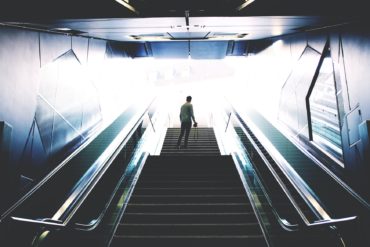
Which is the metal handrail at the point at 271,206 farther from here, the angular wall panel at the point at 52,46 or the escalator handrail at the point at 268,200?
the angular wall panel at the point at 52,46

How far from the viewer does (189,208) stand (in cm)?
380

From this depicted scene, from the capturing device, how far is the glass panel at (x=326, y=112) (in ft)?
17.1

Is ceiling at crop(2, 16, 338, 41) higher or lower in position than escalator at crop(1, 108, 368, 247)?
higher

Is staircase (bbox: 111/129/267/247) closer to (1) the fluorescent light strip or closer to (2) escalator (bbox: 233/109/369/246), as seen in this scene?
(2) escalator (bbox: 233/109/369/246)

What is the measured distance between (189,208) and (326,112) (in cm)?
413

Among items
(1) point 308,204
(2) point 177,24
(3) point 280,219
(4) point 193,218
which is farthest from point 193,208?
(2) point 177,24

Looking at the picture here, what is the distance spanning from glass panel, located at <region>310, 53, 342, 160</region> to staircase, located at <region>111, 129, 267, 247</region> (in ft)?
6.78

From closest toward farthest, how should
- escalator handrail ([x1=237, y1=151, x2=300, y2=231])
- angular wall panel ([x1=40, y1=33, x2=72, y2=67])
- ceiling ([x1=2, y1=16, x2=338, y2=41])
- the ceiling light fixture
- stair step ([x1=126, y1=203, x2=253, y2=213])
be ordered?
escalator handrail ([x1=237, y1=151, x2=300, y2=231]), stair step ([x1=126, y1=203, x2=253, y2=213]), the ceiling light fixture, ceiling ([x1=2, y1=16, x2=338, y2=41]), angular wall panel ([x1=40, y1=33, x2=72, y2=67])

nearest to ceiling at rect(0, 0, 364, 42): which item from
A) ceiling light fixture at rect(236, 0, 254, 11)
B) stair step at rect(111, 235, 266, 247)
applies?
ceiling light fixture at rect(236, 0, 254, 11)

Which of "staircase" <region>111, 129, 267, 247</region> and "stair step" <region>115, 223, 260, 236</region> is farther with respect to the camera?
"stair step" <region>115, 223, 260, 236</region>

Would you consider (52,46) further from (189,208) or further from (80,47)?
(189,208)

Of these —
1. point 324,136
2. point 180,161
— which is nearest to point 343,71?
point 324,136

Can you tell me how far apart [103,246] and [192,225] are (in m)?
1.06

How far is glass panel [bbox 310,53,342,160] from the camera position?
17.1ft
